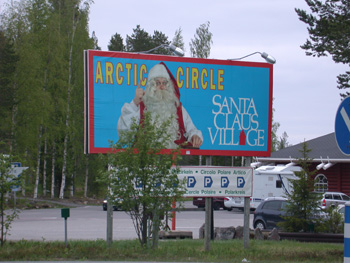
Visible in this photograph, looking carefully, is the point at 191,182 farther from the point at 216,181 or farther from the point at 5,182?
the point at 5,182

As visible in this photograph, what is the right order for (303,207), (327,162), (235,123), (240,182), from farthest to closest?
1. (327,162)
2. (303,207)
3. (235,123)
4. (240,182)

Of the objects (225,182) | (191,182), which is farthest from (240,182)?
(191,182)

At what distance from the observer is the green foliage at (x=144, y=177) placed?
13172mm

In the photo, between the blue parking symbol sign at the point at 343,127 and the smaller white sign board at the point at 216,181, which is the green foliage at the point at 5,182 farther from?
the blue parking symbol sign at the point at 343,127

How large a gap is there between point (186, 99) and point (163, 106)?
0.71m

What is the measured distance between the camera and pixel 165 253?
13.4 meters

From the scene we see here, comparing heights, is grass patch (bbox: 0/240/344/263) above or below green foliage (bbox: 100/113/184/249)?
below

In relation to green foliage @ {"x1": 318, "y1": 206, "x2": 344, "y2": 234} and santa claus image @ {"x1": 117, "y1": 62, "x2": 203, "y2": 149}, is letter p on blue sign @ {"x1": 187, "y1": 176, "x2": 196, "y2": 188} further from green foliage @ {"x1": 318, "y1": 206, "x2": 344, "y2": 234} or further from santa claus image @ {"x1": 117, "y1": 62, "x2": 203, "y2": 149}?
green foliage @ {"x1": 318, "y1": 206, "x2": 344, "y2": 234}

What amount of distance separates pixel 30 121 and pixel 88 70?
2939 cm

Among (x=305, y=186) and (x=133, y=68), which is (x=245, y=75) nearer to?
(x=133, y=68)

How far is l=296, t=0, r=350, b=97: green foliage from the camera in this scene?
17.2 m

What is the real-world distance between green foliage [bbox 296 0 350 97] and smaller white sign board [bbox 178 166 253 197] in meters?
5.24

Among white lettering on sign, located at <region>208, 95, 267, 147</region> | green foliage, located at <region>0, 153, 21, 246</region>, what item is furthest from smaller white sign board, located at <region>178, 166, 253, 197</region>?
green foliage, located at <region>0, 153, 21, 246</region>

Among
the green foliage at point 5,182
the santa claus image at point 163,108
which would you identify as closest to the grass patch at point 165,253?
the green foliage at point 5,182
